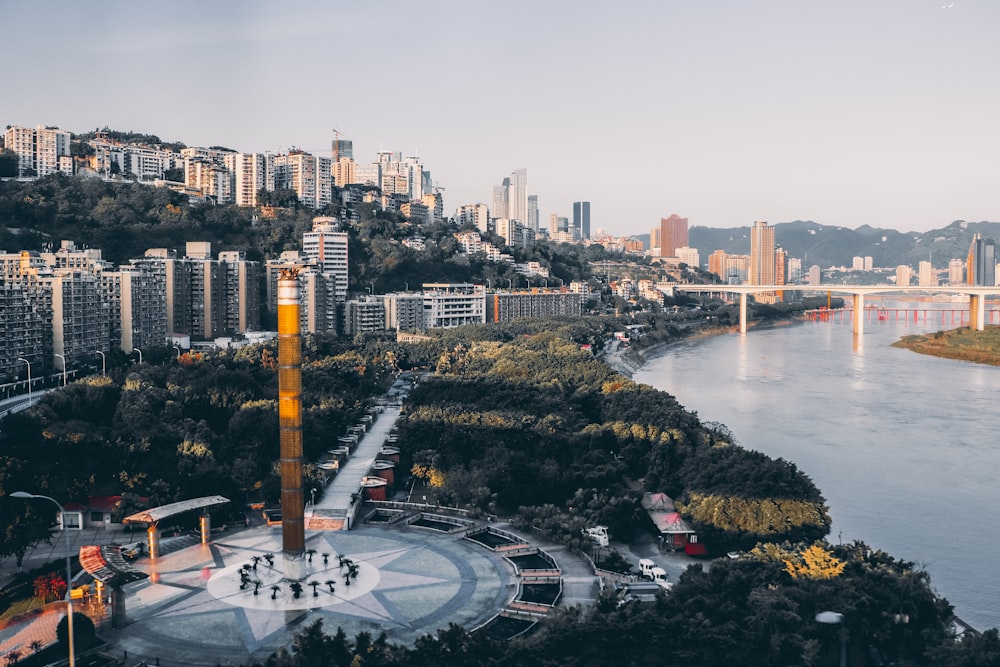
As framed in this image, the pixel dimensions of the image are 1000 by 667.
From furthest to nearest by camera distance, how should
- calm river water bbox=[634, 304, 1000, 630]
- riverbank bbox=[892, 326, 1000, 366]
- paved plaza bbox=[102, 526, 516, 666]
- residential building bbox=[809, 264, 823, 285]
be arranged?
residential building bbox=[809, 264, 823, 285], riverbank bbox=[892, 326, 1000, 366], calm river water bbox=[634, 304, 1000, 630], paved plaza bbox=[102, 526, 516, 666]

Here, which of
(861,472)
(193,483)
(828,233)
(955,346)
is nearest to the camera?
(193,483)

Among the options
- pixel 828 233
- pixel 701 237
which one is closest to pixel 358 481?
pixel 828 233

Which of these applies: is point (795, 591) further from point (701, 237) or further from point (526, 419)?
point (701, 237)

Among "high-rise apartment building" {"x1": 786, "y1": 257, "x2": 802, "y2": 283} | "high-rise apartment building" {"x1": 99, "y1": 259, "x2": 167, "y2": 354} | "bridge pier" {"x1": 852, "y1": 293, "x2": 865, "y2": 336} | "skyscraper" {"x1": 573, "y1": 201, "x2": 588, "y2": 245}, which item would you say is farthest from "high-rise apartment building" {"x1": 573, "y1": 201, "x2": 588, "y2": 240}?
"high-rise apartment building" {"x1": 99, "y1": 259, "x2": 167, "y2": 354}

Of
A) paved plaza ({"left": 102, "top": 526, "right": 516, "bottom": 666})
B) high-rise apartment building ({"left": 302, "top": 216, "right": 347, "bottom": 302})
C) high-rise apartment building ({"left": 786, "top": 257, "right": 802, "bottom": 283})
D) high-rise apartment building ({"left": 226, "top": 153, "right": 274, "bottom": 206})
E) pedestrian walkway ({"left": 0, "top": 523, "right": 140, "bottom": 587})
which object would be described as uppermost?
high-rise apartment building ({"left": 226, "top": 153, "right": 274, "bottom": 206})

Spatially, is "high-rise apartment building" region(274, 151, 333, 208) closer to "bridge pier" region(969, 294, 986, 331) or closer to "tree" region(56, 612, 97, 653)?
"bridge pier" region(969, 294, 986, 331)

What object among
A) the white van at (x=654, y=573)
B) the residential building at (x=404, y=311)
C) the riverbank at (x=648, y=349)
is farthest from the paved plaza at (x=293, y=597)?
the residential building at (x=404, y=311)
